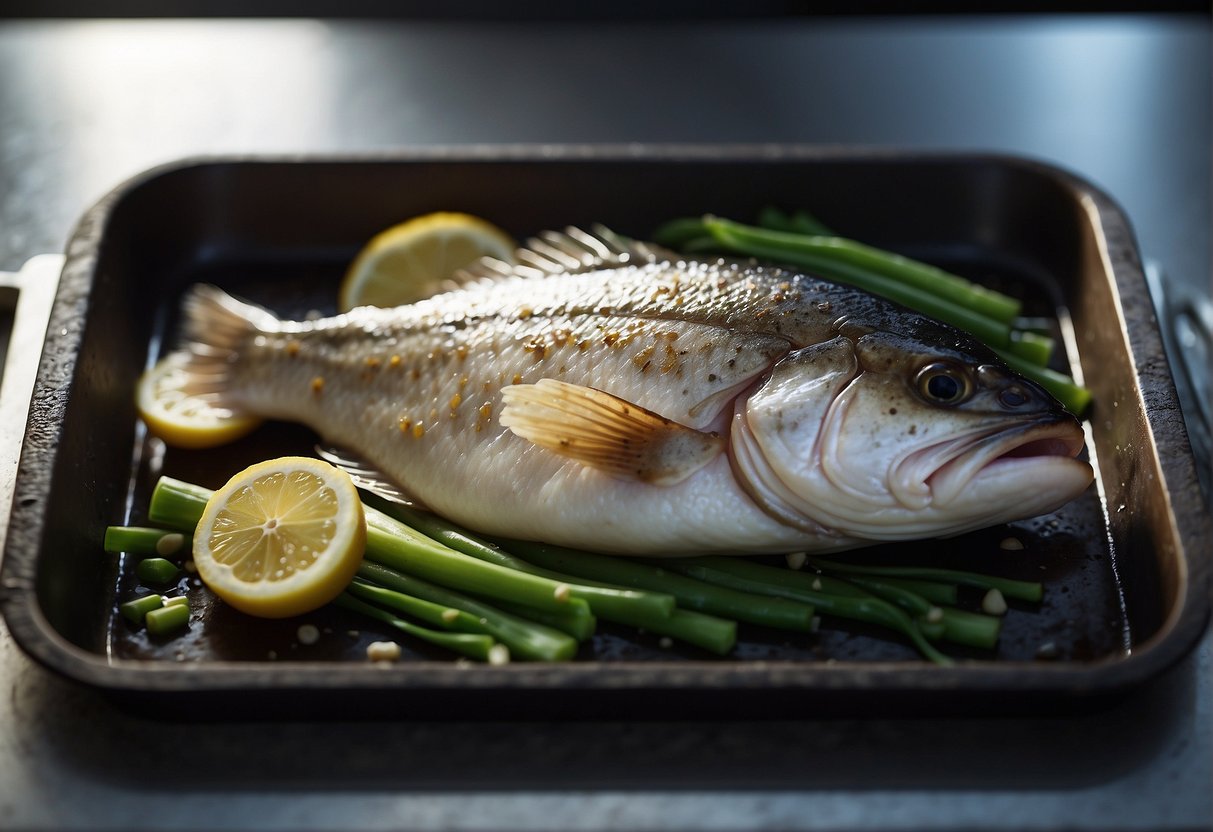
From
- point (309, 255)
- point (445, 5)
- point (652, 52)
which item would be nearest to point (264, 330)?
point (309, 255)

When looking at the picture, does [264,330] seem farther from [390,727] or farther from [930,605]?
[930,605]

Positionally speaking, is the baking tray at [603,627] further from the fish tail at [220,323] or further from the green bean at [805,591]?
the fish tail at [220,323]

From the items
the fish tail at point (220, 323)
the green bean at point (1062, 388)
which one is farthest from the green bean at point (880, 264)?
the fish tail at point (220, 323)

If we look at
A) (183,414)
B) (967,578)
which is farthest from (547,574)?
(183,414)

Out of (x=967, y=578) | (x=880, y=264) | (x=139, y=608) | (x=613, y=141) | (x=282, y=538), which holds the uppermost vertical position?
(x=880, y=264)

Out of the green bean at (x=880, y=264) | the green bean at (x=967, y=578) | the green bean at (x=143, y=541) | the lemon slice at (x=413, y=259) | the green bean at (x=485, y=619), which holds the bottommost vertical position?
the green bean at (x=143, y=541)

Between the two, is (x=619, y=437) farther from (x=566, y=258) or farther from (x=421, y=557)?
(x=566, y=258)

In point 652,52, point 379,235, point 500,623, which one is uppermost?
point 652,52
